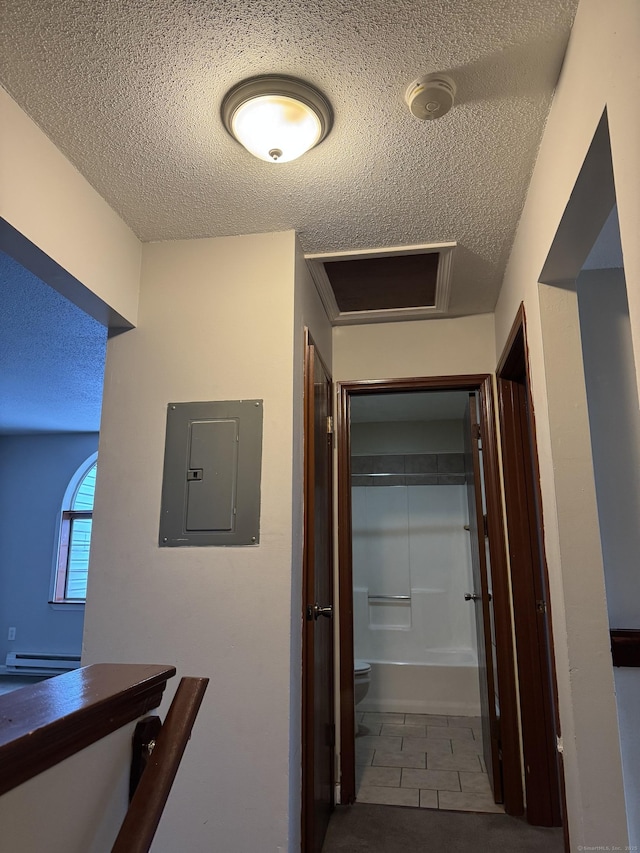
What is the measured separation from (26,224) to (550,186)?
149 centimetres

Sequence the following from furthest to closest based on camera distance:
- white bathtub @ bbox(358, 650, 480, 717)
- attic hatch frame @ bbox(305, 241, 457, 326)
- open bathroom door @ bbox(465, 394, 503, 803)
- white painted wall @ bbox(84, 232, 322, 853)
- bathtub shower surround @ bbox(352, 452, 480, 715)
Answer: bathtub shower surround @ bbox(352, 452, 480, 715), white bathtub @ bbox(358, 650, 480, 717), open bathroom door @ bbox(465, 394, 503, 803), attic hatch frame @ bbox(305, 241, 457, 326), white painted wall @ bbox(84, 232, 322, 853)

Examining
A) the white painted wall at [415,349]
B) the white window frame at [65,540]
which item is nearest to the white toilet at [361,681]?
the white painted wall at [415,349]

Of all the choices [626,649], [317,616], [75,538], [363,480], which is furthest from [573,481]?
[75,538]

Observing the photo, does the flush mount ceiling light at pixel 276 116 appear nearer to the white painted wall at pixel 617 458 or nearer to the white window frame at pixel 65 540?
the white painted wall at pixel 617 458

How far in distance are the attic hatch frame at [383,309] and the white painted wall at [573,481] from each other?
512 mm

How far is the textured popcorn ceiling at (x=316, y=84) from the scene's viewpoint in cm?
136

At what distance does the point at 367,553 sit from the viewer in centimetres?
490

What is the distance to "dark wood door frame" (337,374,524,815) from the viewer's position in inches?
104

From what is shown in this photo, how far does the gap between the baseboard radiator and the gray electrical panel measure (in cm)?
407

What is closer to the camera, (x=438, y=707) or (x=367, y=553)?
(x=438, y=707)

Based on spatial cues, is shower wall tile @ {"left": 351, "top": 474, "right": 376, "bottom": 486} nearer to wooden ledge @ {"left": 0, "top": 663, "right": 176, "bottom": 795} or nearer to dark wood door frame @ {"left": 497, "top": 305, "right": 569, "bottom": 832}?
dark wood door frame @ {"left": 497, "top": 305, "right": 569, "bottom": 832}

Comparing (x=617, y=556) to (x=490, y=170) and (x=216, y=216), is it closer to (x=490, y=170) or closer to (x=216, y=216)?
(x=490, y=170)

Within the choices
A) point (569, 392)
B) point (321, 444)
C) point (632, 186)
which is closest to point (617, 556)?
point (569, 392)

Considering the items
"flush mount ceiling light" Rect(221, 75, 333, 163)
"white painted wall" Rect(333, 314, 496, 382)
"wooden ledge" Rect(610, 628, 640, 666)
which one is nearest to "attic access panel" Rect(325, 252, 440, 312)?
"white painted wall" Rect(333, 314, 496, 382)
